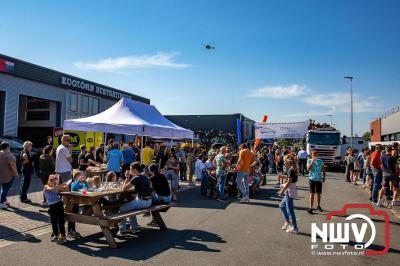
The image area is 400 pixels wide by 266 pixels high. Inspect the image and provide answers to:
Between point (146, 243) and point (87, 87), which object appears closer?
point (146, 243)

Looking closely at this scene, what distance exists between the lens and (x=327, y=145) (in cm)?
2480

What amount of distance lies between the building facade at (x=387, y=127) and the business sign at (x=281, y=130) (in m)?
20.3

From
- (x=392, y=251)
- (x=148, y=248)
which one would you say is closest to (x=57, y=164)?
(x=148, y=248)

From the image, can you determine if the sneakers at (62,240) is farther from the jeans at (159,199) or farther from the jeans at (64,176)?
the jeans at (64,176)

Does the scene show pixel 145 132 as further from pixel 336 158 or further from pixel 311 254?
pixel 336 158

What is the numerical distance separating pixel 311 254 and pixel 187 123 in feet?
184

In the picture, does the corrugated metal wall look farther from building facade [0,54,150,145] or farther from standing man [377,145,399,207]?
standing man [377,145,399,207]

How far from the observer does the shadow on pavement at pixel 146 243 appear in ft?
20.5

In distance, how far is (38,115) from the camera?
31.9 m

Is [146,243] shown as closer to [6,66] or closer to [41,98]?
[6,66]

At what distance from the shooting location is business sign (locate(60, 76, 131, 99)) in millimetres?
30281

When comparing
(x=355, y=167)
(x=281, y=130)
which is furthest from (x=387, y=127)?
(x=355, y=167)

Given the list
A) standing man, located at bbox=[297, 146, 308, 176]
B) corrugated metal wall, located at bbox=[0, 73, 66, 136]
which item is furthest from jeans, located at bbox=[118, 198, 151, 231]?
corrugated metal wall, located at bbox=[0, 73, 66, 136]

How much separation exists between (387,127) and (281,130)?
2827 cm
